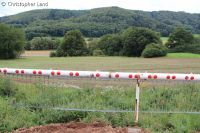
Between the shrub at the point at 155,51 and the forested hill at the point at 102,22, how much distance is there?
20760mm

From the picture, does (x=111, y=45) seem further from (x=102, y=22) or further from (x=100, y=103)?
(x=100, y=103)

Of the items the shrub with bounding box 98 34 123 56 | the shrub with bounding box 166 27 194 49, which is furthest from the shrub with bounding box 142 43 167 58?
the shrub with bounding box 98 34 123 56

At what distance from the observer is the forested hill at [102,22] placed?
8519cm

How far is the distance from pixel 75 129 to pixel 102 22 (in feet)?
300

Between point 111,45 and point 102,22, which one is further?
point 102,22

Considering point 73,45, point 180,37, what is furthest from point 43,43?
point 180,37

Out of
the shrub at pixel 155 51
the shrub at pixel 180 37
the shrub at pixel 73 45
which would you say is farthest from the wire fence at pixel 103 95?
the shrub at pixel 180 37

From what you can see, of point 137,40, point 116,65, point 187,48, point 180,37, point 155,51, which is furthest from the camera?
point 180,37

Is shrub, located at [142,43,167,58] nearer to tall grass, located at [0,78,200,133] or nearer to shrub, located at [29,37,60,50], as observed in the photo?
shrub, located at [29,37,60,50]

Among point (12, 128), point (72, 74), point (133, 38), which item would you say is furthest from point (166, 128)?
point (133, 38)

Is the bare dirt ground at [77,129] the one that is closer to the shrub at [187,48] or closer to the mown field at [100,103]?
the mown field at [100,103]

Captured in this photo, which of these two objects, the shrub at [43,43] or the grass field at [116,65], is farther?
the shrub at [43,43]

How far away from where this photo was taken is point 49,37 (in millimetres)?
77062

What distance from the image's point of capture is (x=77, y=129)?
5848mm
